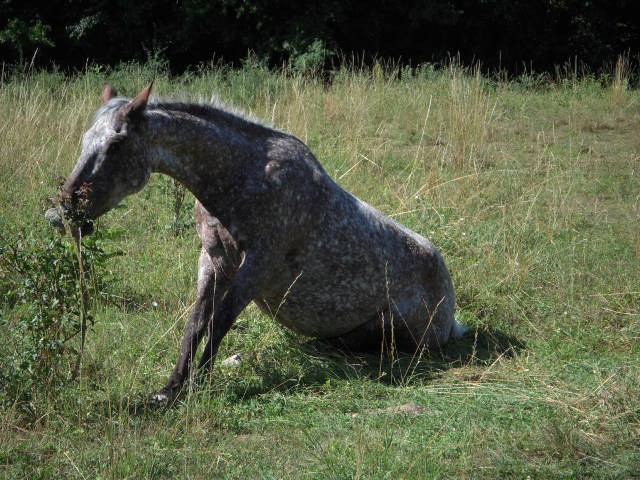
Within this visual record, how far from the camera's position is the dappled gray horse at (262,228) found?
486 centimetres

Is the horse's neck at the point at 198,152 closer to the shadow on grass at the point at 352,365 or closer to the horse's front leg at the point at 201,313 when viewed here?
the horse's front leg at the point at 201,313

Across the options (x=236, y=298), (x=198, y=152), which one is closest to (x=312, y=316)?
(x=236, y=298)

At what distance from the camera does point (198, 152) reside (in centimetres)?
523

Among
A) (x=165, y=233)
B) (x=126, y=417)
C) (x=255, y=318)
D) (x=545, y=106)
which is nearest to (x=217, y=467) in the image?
(x=126, y=417)

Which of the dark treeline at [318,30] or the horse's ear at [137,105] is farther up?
the horse's ear at [137,105]

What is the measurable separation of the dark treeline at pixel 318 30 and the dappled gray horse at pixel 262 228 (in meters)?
11.6

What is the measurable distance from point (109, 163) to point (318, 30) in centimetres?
1329

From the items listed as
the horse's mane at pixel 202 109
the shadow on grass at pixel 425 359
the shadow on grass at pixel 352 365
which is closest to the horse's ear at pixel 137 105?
the horse's mane at pixel 202 109

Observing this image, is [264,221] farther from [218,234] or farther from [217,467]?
[217,467]

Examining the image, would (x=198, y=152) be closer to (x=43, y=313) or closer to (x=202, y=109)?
(x=202, y=109)

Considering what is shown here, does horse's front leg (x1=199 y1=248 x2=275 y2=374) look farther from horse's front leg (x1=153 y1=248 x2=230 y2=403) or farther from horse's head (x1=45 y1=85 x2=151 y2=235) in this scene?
horse's head (x1=45 y1=85 x2=151 y2=235)

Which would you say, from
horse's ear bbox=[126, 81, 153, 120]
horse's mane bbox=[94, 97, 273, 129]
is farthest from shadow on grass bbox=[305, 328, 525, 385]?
horse's ear bbox=[126, 81, 153, 120]

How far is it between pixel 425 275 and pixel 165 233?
120 inches

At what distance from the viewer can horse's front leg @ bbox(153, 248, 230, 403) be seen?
5191mm
